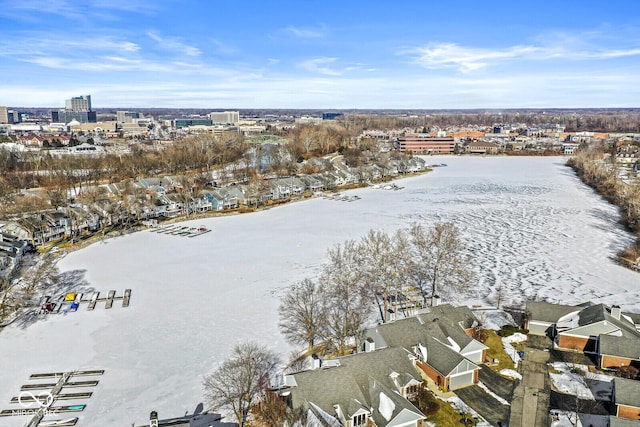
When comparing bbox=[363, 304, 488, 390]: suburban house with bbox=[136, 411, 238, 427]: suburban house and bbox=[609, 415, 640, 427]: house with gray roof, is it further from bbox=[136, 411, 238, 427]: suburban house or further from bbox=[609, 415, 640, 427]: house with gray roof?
bbox=[136, 411, 238, 427]: suburban house

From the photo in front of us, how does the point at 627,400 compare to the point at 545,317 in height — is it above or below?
below

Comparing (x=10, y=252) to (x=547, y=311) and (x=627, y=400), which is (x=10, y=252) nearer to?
(x=547, y=311)

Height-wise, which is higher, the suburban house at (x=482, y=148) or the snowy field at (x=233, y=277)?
the suburban house at (x=482, y=148)

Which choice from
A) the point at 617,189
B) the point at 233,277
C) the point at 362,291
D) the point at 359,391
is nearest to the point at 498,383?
the point at 359,391

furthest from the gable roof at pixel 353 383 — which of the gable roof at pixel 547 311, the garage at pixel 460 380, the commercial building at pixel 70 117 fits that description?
the commercial building at pixel 70 117

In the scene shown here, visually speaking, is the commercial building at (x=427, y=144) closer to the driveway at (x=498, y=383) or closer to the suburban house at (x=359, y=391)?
the driveway at (x=498, y=383)

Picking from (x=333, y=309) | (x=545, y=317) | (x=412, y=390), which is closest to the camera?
(x=412, y=390)
